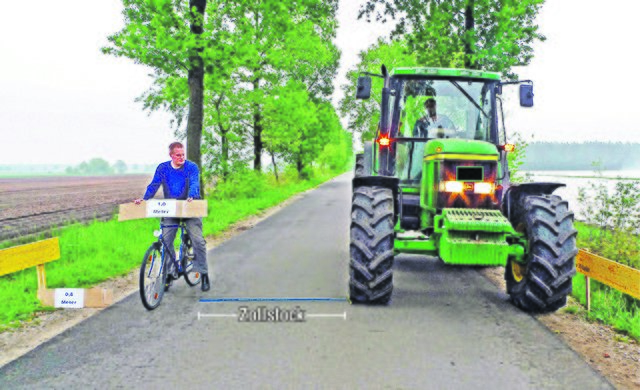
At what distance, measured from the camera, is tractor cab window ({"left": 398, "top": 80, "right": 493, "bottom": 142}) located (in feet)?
23.6

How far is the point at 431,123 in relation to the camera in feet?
23.5

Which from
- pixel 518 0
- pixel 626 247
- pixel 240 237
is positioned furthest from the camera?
pixel 518 0

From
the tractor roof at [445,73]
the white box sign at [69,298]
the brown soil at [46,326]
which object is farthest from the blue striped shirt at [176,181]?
the tractor roof at [445,73]

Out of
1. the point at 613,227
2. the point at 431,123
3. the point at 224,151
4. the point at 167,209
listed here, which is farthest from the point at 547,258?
the point at 224,151

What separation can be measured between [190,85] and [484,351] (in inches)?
482

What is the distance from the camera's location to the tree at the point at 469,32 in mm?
15219

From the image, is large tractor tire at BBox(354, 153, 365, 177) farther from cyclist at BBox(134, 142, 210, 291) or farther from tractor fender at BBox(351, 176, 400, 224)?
cyclist at BBox(134, 142, 210, 291)

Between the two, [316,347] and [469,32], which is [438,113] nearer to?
[316,347]

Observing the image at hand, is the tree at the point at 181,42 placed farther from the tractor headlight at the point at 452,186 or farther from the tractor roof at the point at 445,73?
the tractor headlight at the point at 452,186

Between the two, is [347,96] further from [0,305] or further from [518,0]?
[0,305]

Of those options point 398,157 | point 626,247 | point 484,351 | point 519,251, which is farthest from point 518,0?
point 484,351

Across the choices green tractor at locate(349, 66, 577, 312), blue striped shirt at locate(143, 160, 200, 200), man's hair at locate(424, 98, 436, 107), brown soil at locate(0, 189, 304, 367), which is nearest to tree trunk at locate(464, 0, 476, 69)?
green tractor at locate(349, 66, 577, 312)

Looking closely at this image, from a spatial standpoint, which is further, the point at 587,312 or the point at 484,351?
the point at 587,312

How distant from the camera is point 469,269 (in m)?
8.60
